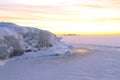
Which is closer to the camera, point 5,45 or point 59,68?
point 59,68

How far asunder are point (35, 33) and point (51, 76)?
1039 cm

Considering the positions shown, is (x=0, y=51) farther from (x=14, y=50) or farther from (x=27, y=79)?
(x=27, y=79)

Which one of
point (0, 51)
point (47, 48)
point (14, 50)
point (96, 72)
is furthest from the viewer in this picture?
point (47, 48)

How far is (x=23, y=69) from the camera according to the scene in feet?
37.6

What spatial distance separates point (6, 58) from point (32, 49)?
331cm

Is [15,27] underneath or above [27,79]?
above

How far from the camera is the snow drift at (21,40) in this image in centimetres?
1512

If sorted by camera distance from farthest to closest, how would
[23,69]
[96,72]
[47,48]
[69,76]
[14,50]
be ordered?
[47,48] → [14,50] → [23,69] → [96,72] → [69,76]

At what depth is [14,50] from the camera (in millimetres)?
15703

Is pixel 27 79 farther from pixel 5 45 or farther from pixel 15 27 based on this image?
pixel 15 27

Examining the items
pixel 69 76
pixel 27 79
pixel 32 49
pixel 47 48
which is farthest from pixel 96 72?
pixel 47 48

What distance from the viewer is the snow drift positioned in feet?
49.6

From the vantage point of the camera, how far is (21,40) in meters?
16.9

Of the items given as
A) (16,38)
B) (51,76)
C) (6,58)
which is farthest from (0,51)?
(51,76)
